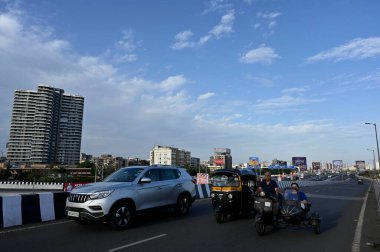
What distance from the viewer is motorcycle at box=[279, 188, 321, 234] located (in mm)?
10141

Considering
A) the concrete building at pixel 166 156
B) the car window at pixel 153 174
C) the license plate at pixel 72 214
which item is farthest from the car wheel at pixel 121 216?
the concrete building at pixel 166 156

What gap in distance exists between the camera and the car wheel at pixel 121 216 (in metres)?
9.93

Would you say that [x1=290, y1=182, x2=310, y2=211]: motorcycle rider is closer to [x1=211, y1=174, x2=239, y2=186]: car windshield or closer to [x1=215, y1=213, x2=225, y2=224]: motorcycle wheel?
[x1=211, y1=174, x2=239, y2=186]: car windshield

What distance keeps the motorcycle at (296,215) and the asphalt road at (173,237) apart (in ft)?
1.09

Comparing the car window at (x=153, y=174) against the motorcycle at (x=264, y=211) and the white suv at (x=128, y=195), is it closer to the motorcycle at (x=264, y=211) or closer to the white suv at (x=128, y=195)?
the white suv at (x=128, y=195)

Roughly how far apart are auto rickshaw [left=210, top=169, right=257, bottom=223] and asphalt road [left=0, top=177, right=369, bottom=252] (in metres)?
0.47

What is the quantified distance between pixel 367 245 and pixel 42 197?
9958 mm

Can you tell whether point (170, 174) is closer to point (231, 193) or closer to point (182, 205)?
point (182, 205)

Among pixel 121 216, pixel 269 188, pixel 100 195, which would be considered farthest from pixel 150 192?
pixel 269 188

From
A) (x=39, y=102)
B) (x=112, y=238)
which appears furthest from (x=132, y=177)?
(x=39, y=102)

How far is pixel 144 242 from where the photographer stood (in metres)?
8.48

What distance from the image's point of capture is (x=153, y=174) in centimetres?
1191

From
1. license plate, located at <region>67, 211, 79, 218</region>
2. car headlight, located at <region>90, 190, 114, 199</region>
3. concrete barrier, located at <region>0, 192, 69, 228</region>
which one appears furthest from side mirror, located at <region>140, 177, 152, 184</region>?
concrete barrier, located at <region>0, 192, 69, 228</region>

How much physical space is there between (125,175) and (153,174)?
1010 mm
